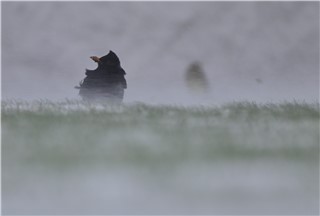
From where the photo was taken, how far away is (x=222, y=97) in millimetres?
3562

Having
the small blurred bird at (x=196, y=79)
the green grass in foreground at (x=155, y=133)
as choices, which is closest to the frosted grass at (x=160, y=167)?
the green grass in foreground at (x=155, y=133)

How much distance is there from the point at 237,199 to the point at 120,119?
0.94 metres

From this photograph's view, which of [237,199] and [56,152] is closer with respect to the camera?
[237,199]

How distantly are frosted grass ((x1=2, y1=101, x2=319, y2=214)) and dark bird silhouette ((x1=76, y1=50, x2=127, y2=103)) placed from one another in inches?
34.0

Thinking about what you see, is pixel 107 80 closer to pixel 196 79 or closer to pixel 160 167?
pixel 196 79

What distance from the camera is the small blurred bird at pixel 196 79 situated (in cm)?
375

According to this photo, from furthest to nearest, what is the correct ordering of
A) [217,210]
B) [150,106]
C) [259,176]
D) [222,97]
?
[222,97]
[150,106]
[259,176]
[217,210]

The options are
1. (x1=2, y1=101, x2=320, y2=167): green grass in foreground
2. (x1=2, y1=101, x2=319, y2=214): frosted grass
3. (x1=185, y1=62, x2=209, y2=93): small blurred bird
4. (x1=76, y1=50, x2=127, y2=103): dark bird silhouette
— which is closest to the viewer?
(x1=2, y1=101, x2=319, y2=214): frosted grass

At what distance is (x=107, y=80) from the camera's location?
11.0 ft

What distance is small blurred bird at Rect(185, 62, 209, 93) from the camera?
3750 mm

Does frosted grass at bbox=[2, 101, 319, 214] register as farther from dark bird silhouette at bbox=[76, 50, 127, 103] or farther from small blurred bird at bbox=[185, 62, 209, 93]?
small blurred bird at bbox=[185, 62, 209, 93]

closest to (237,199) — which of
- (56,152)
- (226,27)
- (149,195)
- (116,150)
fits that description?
(149,195)

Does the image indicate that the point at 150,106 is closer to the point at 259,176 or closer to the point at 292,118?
the point at 292,118

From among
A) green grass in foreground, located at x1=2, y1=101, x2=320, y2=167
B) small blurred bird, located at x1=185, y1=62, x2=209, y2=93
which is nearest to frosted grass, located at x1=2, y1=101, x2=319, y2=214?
green grass in foreground, located at x1=2, y1=101, x2=320, y2=167
